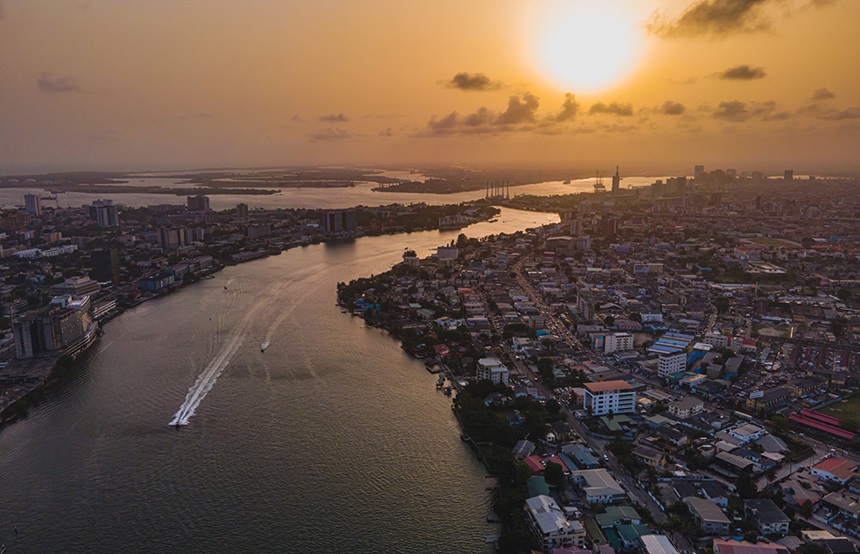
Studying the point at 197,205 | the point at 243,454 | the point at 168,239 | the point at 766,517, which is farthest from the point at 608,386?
the point at 197,205

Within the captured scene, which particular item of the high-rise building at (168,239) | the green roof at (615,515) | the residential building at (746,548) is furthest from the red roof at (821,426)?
the high-rise building at (168,239)

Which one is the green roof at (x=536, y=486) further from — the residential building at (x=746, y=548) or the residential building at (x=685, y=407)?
the residential building at (x=685, y=407)

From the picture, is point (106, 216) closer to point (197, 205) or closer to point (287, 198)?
point (197, 205)

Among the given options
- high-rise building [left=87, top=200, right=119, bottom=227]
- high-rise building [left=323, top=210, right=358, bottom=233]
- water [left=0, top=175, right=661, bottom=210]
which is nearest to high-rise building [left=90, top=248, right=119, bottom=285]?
high-rise building [left=323, top=210, right=358, bottom=233]

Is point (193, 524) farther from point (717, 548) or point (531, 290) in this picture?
point (531, 290)

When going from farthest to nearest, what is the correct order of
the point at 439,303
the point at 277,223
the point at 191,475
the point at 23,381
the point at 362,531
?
the point at 277,223
the point at 439,303
the point at 23,381
the point at 191,475
the point at 362,531

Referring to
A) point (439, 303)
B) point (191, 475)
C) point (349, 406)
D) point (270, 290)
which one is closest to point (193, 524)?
point (191, 475)
